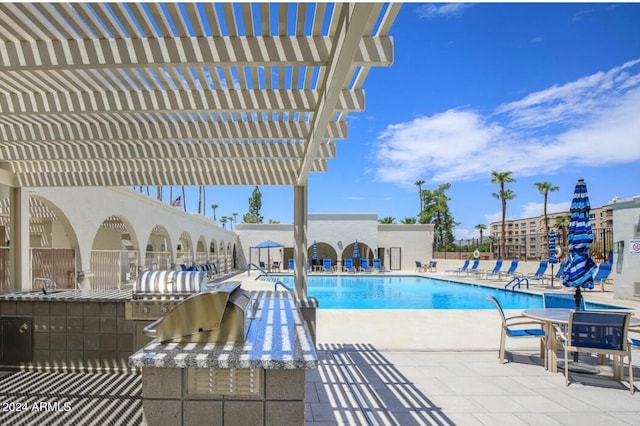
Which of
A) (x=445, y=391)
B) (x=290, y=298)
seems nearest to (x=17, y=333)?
(x=290, y=298)

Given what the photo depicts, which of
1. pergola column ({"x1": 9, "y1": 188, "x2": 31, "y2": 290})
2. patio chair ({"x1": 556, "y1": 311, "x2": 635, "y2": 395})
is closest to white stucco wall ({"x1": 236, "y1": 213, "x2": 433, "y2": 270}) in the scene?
pergola column ({"x1": 9, "y1": 188, "x2": 31, "y2": 290})

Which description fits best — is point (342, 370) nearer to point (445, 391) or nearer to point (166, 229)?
point (445, 391)

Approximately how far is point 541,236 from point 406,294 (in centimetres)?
1589

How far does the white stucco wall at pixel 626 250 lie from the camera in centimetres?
1276

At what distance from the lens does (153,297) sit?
5191 mm

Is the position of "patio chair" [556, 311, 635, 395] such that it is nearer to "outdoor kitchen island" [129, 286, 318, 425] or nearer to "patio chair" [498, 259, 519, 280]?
"outdoor kitchen island" [129, 286, 318, 425]

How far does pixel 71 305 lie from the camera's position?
5285 millimetres

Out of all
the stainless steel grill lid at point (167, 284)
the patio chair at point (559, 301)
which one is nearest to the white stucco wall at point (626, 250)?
the patio chair at point (559, 301)

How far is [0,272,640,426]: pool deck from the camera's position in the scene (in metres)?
3.75

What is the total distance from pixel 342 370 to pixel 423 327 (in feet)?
11.6

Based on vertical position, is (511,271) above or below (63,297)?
below

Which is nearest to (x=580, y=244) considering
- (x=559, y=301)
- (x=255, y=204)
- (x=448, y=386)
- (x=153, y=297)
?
(x=559, y=301)

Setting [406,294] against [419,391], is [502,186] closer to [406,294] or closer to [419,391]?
[406,294]

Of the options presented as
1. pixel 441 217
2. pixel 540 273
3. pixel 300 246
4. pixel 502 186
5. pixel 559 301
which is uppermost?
pixel 502 186
